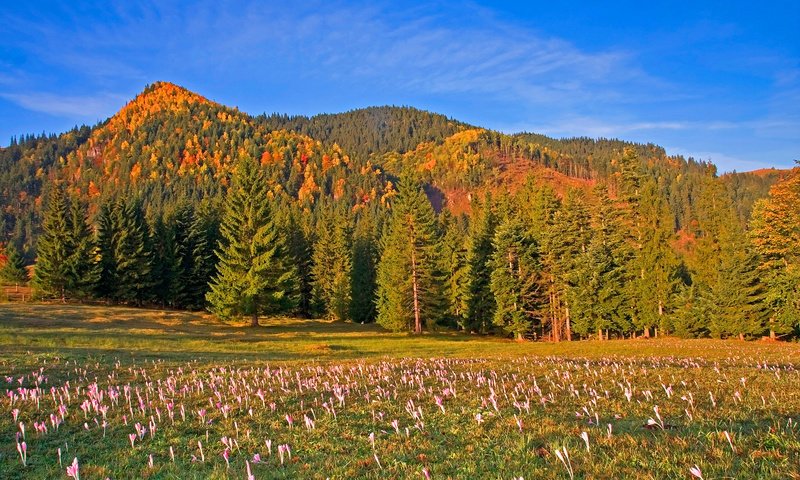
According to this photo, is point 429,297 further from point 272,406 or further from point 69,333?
point 272,406

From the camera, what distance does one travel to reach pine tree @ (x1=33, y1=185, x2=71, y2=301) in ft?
206

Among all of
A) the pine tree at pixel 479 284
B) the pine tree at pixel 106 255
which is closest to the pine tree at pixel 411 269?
the pine tree at pixel 479 284

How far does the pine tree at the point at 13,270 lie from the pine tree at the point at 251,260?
46.1 metres

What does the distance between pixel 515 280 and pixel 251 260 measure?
29522 mm

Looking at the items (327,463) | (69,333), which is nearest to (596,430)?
(327,463)

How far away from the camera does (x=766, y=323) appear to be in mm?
46344

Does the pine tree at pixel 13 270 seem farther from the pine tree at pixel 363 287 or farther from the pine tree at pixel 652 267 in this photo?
the pine tree at pixel 652 267

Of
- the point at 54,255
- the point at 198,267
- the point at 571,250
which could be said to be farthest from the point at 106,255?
the point at 571,250

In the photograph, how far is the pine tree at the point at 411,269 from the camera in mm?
55531

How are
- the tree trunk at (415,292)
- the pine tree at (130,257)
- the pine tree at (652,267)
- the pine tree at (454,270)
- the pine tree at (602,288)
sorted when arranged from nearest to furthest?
the pine tree at (602,288)
the pine tree at (652,267)
the tree trunk at (415,292)
the pine tree at (454,270)
the pine tree at (130,257)

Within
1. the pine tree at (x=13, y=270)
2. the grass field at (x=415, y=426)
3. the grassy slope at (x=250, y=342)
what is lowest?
the grassy slope at (x=250, y=342)

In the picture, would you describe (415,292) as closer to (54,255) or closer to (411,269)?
(411,269)

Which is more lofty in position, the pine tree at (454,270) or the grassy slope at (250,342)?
the pine tree at (454,270)

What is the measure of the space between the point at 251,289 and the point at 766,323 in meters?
51.2
